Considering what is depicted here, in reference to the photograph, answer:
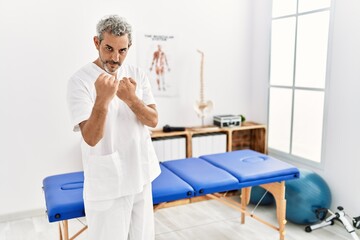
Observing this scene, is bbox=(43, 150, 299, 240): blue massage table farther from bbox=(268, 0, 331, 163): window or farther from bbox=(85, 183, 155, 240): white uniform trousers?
bbox=(268, 0, 331, 163): window

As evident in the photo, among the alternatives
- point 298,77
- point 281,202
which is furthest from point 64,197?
point 298,77

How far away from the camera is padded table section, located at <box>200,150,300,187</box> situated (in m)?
2.43

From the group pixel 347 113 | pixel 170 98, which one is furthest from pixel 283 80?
pixel 170 98

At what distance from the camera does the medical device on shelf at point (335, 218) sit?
105 inches

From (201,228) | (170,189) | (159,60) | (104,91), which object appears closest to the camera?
(104,91)

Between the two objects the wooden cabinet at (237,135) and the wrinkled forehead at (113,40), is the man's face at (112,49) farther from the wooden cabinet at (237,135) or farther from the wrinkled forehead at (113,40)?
the wooden cabinet at (237,135)

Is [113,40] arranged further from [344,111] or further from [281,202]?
[344,111]

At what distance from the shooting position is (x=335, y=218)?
2799mm

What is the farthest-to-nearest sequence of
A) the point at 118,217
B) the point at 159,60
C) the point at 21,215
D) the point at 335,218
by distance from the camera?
the point at 159,60 → the point at 21,215 → the point at 335,218 → the point at 118,217

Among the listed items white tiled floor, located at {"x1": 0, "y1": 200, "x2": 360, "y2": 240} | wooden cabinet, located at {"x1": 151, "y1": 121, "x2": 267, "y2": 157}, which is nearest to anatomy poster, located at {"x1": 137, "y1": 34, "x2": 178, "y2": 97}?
wooden cabinet, located at {"x1": 151, "y1": 121, "x2": 267, "y2": 157}

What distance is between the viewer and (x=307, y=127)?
3.27 meters

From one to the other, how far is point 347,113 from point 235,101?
1.29 m

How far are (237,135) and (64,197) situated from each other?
2.30 meters

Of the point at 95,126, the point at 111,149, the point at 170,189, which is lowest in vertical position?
the point at 170,189
